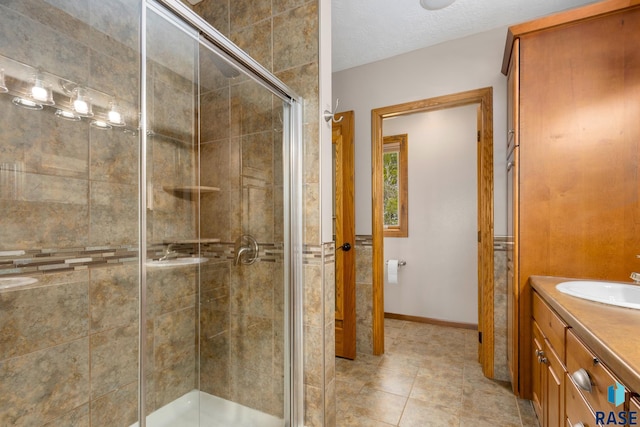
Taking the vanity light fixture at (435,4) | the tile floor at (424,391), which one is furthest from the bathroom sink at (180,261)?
the vanity light fixture at (435,4)

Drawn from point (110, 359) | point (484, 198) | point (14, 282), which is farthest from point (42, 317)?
point (484, 198)

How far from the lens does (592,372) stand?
2.83ft

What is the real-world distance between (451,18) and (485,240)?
1686 millimetres

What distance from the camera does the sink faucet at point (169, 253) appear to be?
1245 millimetres

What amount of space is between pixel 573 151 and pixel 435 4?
51.5 inches

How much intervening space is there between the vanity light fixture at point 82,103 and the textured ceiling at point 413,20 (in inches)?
65.6

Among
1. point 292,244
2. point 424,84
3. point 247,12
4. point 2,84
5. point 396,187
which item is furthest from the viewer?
point 396,187

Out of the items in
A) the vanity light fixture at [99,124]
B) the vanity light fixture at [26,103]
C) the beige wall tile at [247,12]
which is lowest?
the vanity light fixture at [99,124]

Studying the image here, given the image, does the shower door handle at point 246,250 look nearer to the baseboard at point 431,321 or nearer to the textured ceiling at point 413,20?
the textured ceiling at point 413,20

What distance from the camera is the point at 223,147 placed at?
1357mm

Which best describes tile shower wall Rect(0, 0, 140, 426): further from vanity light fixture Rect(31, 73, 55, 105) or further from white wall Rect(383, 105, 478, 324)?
white wall Rect(383, 105, 478, 324)

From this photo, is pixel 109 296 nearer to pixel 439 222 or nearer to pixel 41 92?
pixel 41 92

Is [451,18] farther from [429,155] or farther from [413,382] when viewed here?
[413,382]

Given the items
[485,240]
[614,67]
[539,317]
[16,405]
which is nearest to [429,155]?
[485,240]
